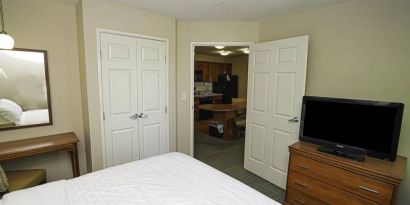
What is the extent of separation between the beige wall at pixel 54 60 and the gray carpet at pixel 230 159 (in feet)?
6.64

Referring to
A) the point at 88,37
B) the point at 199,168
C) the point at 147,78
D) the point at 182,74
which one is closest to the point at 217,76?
the point at 182,74

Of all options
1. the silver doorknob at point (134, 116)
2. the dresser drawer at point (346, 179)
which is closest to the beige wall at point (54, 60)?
the silver doorknob at point (134, 116)

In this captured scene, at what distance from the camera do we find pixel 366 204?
5.56ft

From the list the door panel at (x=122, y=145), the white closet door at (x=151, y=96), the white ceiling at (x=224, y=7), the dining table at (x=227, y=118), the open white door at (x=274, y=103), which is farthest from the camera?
the dining table at (x=227, y=118)

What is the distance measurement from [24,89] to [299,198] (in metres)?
3.33

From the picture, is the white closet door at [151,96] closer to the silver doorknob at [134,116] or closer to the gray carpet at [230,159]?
the silver doorknob at [134,116]

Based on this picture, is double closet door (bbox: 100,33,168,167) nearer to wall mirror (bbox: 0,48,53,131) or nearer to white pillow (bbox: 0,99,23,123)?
wall mirror (bbox: 0,48,53,131)

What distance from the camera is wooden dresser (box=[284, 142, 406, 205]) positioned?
1.61 m

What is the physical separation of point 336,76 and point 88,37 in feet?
9.53

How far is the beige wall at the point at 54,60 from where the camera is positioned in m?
2.23

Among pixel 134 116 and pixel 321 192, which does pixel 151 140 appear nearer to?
pixel 134 116

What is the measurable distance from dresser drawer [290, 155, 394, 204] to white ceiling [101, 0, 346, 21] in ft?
5.75

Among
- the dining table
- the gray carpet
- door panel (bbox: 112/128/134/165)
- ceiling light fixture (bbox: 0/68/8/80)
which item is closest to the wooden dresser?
the gray carpet

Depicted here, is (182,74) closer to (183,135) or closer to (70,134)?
(183,135)
